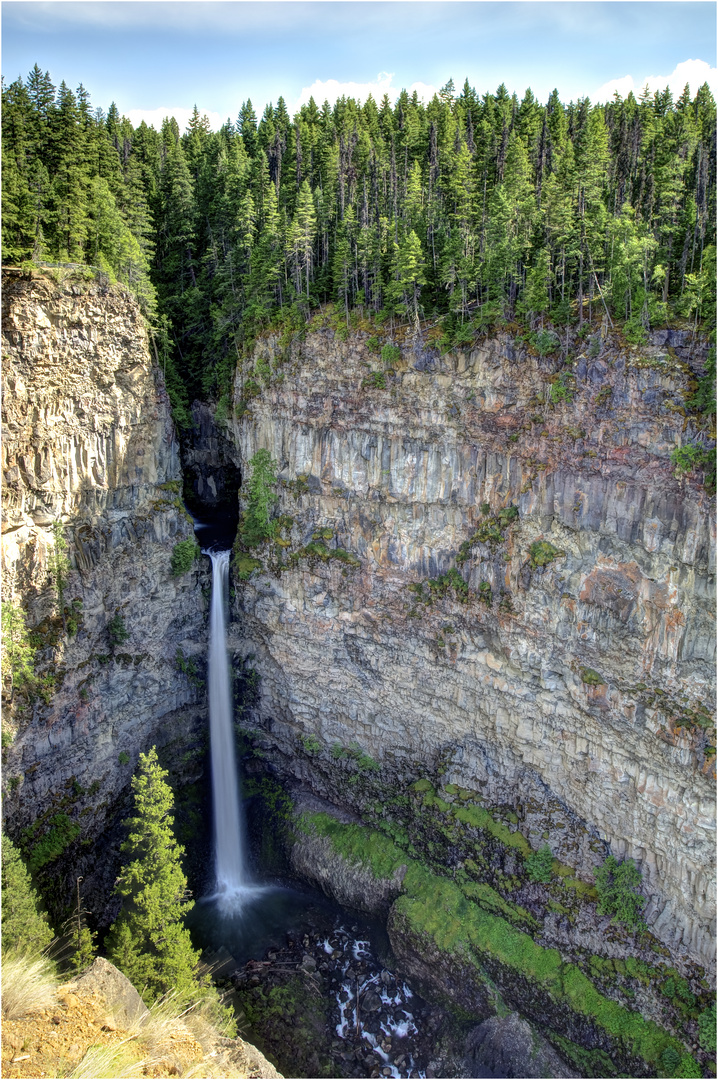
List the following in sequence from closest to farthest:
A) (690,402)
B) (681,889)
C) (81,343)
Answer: (690,402) → (681,889) → (81,343)

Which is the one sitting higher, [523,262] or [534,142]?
[534,142]

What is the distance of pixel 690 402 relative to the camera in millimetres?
21938

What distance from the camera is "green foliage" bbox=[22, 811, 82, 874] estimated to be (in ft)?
85.9

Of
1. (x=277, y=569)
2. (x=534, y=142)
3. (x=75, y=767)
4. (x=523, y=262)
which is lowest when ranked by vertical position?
(x=75, y=767)

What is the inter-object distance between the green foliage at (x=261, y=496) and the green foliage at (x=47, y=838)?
14.5m

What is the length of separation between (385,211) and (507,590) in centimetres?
2238

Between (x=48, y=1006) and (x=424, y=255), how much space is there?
1147 inches

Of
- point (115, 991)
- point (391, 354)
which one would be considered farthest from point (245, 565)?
point (115, 991)

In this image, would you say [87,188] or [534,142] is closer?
[87,188]

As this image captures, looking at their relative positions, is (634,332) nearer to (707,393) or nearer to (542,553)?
(707,393)

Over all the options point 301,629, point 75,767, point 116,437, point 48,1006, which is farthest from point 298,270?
point 48,1006

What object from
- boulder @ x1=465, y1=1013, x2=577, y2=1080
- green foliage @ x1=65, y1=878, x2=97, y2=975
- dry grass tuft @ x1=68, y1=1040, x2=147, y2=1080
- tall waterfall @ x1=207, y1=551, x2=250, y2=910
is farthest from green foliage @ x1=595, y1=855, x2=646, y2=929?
green foliage @ x1=65, y1=878, x2=97, y2=975

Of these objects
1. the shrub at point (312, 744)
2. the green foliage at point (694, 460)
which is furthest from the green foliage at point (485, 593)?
the shrub at point (312, 744)

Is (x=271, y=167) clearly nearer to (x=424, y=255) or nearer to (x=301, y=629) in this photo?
(x=424, y=255)
